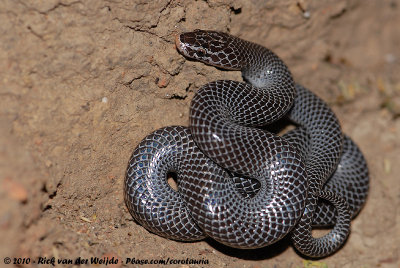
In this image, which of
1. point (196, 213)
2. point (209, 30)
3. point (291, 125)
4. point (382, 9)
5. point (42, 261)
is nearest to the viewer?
point (42, 261)

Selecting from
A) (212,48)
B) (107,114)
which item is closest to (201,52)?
(212,48)

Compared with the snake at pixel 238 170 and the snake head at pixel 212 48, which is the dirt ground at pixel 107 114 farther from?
the snake at pixel 238 170

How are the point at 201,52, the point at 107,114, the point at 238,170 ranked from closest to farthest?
the point at 238,170 < the point at 107,114 < the point at 201,52

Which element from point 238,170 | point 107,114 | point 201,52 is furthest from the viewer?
point 201,52

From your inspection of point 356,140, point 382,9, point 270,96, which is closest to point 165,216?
point 270,96

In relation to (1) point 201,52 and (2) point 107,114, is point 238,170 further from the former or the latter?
(2) point 107,114

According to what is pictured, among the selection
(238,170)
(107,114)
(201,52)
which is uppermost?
(201,52)

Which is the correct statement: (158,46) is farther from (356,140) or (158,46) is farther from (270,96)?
(356,140)

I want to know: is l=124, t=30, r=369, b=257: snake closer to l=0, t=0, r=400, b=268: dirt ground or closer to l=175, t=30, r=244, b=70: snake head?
l=175, t=30, r=244, b=70: snake head
